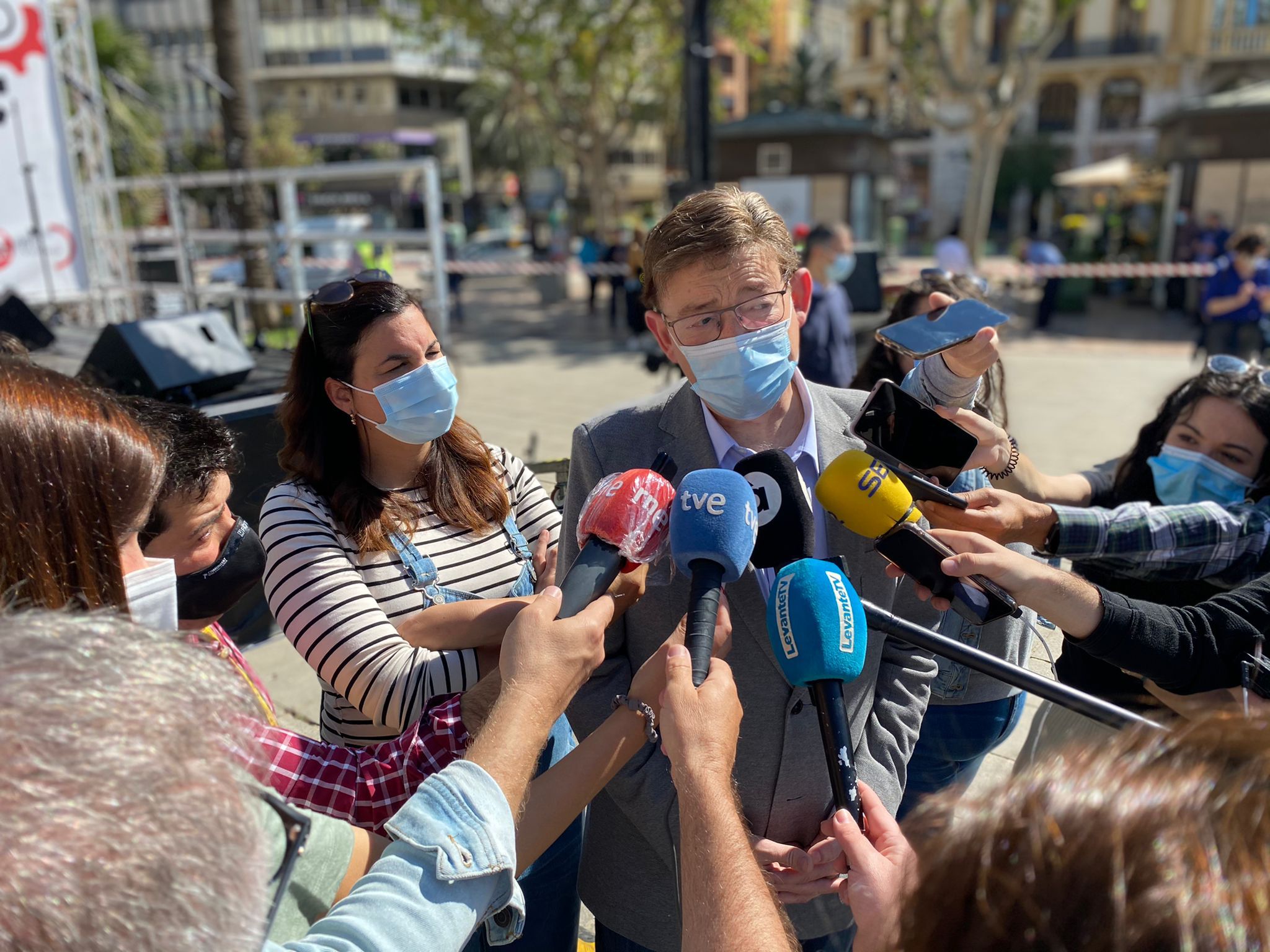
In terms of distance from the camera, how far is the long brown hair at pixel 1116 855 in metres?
0.66

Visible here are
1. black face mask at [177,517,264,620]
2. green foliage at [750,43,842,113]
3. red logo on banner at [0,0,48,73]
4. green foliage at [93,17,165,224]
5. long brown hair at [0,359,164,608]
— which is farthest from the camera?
green foliage at [750,43,842,113]

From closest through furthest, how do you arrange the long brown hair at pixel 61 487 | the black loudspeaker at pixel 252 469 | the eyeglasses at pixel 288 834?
the eyeglasses at pixel 288 834
the long brown hair at pixel 61 487
the black loudspeaker at pixel 252 469

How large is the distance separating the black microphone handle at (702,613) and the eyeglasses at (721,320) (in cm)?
58

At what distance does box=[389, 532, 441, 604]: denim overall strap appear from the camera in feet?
6.05

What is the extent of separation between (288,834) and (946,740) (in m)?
1.56

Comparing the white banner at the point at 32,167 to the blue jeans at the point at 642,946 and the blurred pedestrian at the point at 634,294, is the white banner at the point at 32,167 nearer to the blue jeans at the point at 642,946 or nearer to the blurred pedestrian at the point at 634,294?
the blurred pedestrian at the point at 634,294

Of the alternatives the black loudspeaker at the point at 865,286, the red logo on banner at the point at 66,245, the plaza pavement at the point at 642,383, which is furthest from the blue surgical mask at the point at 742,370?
the red logo on banner at the point at 66,245

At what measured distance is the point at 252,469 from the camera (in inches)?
149

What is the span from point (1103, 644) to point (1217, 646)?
215 millimetres

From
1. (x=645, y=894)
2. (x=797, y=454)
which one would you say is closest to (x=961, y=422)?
(x=797, y=454)

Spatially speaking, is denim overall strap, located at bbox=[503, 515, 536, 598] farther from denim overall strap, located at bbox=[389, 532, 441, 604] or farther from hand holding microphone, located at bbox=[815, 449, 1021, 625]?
hand holding microphone, located at bbox=[815, 449, 1021, 625]

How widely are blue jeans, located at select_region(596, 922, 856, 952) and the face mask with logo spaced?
98 centimetres

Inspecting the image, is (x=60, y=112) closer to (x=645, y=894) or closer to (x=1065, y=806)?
(x=645, y=894)

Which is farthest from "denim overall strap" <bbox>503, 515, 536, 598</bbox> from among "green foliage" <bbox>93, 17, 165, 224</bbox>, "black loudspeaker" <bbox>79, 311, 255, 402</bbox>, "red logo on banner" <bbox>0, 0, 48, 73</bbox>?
"green foliage" <bbox>93, 17, 165, 224</bbox>
